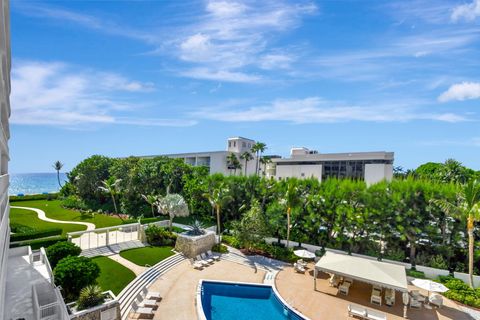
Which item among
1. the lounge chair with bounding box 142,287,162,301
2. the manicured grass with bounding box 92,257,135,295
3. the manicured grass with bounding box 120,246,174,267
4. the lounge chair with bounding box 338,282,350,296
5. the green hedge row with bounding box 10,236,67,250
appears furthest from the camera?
the manicured grass with bounding box 120,246,174,267

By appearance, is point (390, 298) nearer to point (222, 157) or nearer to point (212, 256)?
point (212, 256)

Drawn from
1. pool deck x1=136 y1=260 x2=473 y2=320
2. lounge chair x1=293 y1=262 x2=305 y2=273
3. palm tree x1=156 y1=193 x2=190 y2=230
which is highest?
palm tree x1=156 y1=193 x2=190 y2=230

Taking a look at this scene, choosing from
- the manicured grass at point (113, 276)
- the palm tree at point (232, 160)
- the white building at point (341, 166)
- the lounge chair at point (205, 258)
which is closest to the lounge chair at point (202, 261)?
the lounge chair at point (205, 258)

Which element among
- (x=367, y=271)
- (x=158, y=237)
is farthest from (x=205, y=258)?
(x=367, y=271)

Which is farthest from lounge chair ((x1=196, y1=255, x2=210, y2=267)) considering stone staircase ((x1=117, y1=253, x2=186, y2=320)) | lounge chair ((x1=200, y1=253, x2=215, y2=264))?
stone staircase ((x1=117, y1=253, x2=186, y2=320))

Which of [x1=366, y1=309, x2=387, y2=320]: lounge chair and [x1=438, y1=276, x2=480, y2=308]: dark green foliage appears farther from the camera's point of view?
[x1=438, y1=276, x2=480, y2=308]: dark green foliage

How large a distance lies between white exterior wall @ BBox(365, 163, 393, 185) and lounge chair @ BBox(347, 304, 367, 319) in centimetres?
4115

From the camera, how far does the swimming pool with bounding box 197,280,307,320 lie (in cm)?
1884

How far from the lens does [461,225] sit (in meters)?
26.1

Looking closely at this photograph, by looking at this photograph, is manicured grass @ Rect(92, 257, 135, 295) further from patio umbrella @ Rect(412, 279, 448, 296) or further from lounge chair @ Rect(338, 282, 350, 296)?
patio umbrella @ Rect(412, 279, 448, 296)

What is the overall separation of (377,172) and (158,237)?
45734 millimetres

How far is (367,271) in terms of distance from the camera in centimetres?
2094

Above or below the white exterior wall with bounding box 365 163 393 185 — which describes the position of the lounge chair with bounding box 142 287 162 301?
below

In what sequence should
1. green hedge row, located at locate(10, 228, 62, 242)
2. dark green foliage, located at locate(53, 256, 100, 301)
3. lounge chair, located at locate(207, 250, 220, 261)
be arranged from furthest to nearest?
lounge chair, located at locate(207, 250, 220, 261) → green hedge row, located at locate(10, 228, 62, 242) → dark green foliage, located at locate(53, 256, 100, 301)
